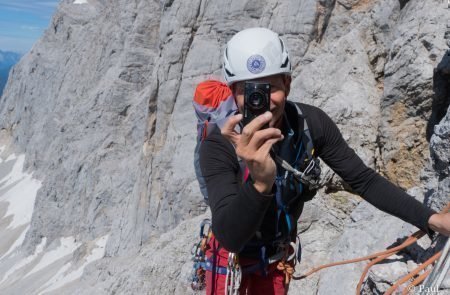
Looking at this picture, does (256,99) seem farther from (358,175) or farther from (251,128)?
(358,175)

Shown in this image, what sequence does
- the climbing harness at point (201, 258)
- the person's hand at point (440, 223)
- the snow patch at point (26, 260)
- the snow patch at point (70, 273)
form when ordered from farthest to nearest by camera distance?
the snow patch at point (26, 260)
the snow patch at point (70, 273)
the climbing harness at point (201, 258)
the person's hand at point (440, 223)

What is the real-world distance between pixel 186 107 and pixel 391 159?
21.6 metres

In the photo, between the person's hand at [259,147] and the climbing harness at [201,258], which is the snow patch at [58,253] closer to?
the climbing harness at [201,258]

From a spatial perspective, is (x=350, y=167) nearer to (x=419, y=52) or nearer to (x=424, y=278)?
(x=424, y=278)

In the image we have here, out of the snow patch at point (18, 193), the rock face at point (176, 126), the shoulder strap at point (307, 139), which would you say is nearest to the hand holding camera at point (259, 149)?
the shoulder strap at point (307, 139)

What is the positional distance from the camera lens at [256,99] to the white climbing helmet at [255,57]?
0.51m

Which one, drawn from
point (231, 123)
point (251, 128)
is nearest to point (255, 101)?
point (231, 123)

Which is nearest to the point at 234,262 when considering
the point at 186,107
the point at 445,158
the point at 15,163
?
the point at 445,158

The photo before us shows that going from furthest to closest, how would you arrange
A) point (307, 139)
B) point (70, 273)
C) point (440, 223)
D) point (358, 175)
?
1. point (70, 273)
2. point (358, 175)
3. point (307, 139)
4. point (440, 223)

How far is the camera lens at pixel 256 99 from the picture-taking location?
3.52 metres

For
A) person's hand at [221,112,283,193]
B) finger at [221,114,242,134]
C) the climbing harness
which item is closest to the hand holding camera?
person's hand at [221,112,283,193]

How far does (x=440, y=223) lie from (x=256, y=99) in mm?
2366

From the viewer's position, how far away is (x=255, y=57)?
4.10 meters

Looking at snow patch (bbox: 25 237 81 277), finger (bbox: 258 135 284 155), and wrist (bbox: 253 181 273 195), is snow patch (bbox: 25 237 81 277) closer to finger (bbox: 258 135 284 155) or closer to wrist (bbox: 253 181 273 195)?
wrist (bbox: 253 181 273 195)
